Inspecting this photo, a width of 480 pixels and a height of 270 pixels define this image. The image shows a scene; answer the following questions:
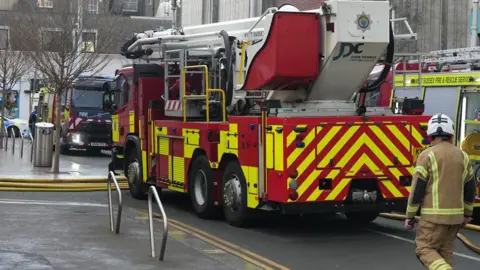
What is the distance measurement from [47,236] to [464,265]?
558 centimetres

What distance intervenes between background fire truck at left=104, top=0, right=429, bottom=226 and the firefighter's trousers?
13.6ft

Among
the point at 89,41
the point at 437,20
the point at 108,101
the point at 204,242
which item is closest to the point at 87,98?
the point at 89,41

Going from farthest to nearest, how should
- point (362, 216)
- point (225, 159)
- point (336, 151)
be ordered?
point (362, 216) → point (225, 159) → point (336, 151)

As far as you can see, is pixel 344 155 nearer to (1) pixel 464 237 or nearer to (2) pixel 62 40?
(1) pixel 464 237

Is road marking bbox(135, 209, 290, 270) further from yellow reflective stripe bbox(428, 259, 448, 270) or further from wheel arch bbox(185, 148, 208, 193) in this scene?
yellow reflective stripe bbox(428, 259, 448, 270)

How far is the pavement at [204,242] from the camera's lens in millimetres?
9812

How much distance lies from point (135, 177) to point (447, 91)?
21.2 ft

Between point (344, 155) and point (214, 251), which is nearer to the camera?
point (214, 251)

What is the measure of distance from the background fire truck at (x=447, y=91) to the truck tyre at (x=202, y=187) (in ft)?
9.30

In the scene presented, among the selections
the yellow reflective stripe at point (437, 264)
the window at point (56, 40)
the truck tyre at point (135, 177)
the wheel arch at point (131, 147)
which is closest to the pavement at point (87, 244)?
the truck tyre at point (135, 177)

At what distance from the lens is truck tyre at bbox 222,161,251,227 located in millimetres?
12406

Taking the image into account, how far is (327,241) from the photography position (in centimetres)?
1168

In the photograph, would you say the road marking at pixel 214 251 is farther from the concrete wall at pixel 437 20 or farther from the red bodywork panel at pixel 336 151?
the concrete wall at pixel 437 20

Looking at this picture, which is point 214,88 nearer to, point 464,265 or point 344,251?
point 344,251
